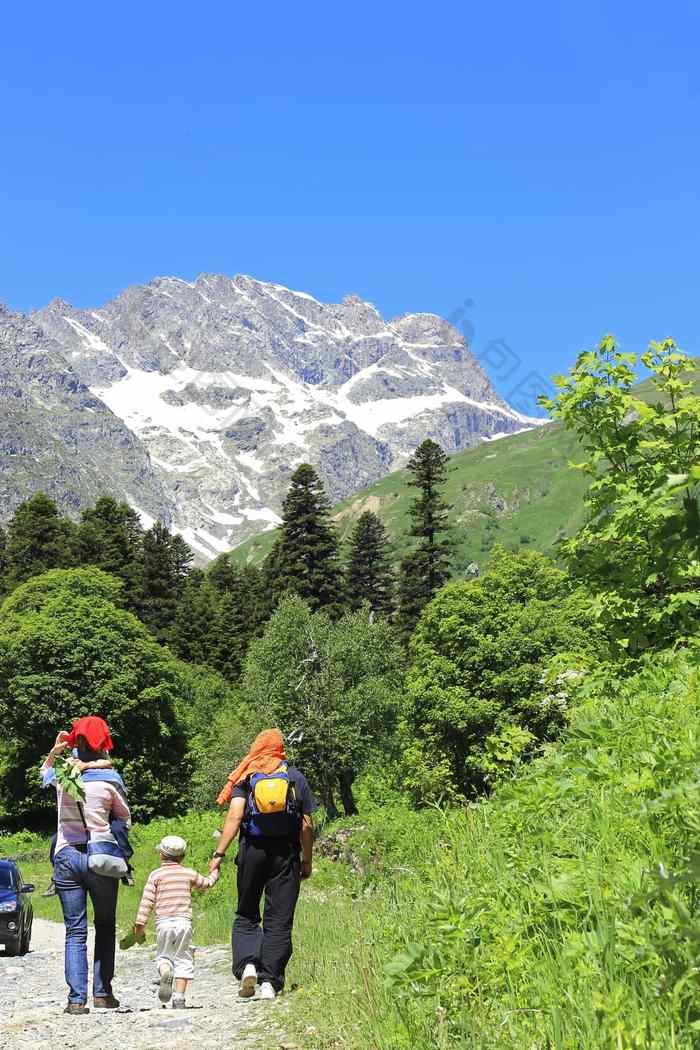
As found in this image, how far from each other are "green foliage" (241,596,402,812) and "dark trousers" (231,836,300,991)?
40570 mm

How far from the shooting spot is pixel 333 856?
1193 inches

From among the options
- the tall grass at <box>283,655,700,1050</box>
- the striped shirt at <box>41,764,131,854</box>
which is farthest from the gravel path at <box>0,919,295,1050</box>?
the striped shirt at <box>41,764,131,854</box>

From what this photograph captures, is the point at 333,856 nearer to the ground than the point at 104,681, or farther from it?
nearer to the ground

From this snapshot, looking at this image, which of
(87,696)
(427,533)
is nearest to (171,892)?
(87,696)

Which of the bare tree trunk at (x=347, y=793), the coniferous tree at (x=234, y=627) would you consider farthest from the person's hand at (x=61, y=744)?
the coniferous tree at (x=234, y=627)

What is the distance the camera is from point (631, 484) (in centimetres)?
994

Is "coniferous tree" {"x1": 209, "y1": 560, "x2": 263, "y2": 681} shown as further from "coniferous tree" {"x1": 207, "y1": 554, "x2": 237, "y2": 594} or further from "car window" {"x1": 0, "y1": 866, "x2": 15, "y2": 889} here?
"car window" {"x1": 0, "y1": 866, "x2": 15, "y2": 889}

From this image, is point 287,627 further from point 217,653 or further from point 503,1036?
point 503,1036

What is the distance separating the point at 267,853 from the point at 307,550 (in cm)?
6478

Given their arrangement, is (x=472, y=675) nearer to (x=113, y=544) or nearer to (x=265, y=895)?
(x=265, y=895)

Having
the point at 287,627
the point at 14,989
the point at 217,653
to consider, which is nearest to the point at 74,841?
the point at 14,989

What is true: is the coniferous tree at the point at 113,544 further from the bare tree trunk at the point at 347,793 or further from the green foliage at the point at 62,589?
the bare tree trunk at the point at 347,793

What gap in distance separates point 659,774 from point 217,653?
286 ft

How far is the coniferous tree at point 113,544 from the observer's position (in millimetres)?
83562
